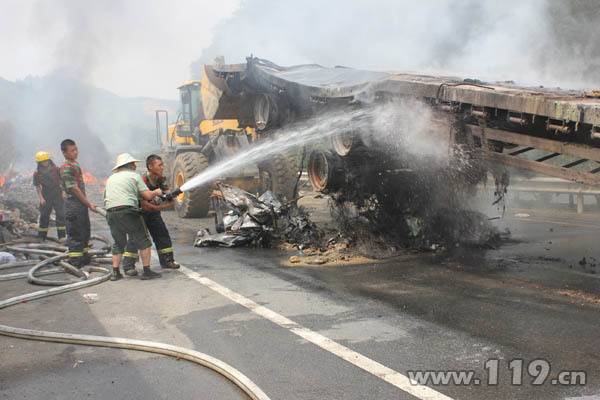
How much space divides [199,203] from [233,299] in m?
7.40

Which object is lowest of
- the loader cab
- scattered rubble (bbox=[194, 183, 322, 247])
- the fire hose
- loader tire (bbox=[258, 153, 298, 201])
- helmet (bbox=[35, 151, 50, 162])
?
the fire hose

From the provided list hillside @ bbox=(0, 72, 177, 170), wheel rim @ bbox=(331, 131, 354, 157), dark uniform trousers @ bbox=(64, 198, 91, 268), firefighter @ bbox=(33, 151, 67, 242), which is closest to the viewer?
dark uniform trousers @ bbox=(64, 198, 91, 268)

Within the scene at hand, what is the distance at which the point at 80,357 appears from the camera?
383 centimetres

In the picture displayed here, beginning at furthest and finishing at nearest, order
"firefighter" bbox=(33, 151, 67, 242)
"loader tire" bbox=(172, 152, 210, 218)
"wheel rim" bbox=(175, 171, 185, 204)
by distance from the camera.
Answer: "wheel rim" bbox=(175, 171, 185, 204) < "loader tire" bbox=(172, 152, 210, 218) < "firefighter" bbox=(33, 151, 67, 242)

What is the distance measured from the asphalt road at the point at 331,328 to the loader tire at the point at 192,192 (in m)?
5.38

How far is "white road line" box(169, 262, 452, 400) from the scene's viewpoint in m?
3.15

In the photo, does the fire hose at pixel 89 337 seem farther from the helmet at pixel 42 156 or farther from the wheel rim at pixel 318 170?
the wheel rim at pixel 318 170

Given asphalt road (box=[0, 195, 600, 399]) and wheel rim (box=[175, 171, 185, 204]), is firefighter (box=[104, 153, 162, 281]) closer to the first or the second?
asphalt road (box=[0, 195, 600, 399])

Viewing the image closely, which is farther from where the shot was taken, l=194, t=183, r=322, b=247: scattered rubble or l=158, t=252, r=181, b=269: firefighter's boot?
l=194, t=183, r=322, b=247: scattered rubble

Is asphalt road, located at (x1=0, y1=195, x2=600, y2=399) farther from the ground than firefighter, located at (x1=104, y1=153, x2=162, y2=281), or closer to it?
closer to it

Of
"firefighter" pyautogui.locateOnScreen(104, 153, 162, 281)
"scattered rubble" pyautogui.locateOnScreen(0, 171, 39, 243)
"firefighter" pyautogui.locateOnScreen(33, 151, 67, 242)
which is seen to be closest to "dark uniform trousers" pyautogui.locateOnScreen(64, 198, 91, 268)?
"firefighter" pyautogui.locateOnScreen(104, 153, 162, 281)

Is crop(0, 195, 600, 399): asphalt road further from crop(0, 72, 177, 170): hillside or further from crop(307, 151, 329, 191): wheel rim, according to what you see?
crop(0, 72, 177, 170): hillside

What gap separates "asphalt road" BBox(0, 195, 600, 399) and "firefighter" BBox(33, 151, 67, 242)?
3.66 m

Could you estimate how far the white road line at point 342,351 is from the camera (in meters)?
3.15
